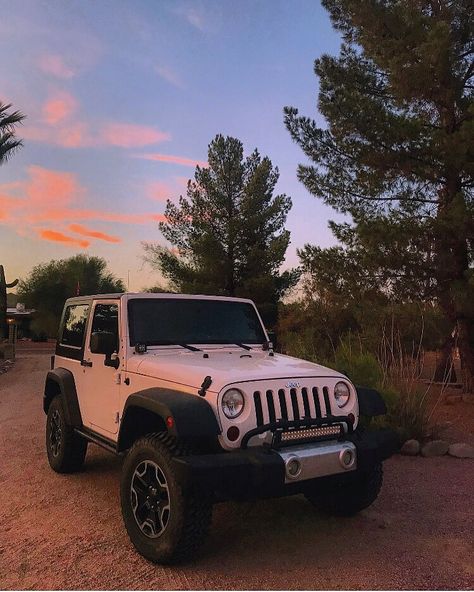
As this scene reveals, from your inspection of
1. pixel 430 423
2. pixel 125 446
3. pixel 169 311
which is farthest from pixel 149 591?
pixel 430 423

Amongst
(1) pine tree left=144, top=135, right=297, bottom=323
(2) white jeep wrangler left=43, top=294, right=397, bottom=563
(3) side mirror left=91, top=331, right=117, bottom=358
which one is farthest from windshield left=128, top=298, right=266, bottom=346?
(1) pine tree left=144, top=135, right=297, bottom=323

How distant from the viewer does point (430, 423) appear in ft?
26.1

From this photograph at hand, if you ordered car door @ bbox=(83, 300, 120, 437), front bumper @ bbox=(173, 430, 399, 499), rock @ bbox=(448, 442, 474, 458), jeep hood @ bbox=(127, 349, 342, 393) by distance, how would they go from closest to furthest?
front bumper @ bbox=(173, 430, 399, 499) → jeep hood @ bbox=(127, 349, 342, 393) → car door @ bbox=(83, 300, 120, 437) → rock @ bbox=(448, 442, 474, 458)

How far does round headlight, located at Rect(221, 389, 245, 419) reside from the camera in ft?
11.9

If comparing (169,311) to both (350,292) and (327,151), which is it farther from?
(327,151)

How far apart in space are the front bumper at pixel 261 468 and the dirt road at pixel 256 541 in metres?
0.53

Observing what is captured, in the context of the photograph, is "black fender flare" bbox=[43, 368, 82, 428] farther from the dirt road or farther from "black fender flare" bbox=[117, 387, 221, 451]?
"black fender flare" bbox=[117, 387, 221, 451]

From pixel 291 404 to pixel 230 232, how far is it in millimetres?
22545

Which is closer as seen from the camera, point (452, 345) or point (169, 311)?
point (169, 311)

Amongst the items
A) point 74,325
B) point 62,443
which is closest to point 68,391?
point 62,443

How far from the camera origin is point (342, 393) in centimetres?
419

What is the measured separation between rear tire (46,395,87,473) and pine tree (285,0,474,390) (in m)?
7.17

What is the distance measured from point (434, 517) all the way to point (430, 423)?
3.48 m

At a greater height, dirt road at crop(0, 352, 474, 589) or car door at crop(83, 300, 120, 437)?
car door at crop(83, 300, 120, 437)
